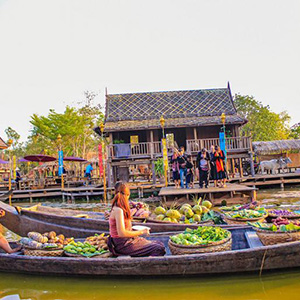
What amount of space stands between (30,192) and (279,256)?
15955mm

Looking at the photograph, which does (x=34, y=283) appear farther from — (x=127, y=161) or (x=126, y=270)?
(x=127, y=161)

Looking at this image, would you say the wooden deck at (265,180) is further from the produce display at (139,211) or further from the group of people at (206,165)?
the produce display at (139,211)

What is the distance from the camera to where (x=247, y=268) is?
3.79 m

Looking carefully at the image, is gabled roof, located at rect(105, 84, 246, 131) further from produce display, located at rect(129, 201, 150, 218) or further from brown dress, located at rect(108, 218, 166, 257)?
brown dress, located at rect(108, 218, 166, 257)

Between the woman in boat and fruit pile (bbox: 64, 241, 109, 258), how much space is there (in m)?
0.24

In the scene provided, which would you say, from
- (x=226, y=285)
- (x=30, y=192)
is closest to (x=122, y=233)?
(x=226, y=285)

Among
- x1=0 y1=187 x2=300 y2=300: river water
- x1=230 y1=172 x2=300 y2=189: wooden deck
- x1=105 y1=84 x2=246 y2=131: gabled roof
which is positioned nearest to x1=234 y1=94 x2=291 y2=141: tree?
x1=105 y1=84 x2=246 y2=131: gabled roof

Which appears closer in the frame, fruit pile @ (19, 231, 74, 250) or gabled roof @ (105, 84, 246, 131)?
fruit pile @ (19, 231, 74, 250)

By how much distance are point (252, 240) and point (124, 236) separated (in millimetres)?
1824

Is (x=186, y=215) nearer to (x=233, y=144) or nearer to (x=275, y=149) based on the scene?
(x=233, y=144)

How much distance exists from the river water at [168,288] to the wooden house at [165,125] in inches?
475

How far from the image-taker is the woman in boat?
3928 millimetres

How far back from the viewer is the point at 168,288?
12.4ft

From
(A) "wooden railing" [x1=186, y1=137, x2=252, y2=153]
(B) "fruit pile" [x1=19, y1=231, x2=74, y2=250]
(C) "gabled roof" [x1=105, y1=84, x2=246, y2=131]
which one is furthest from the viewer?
(C) "gabled roof" [x1=105, y1=84, x2=246, y2=131]
